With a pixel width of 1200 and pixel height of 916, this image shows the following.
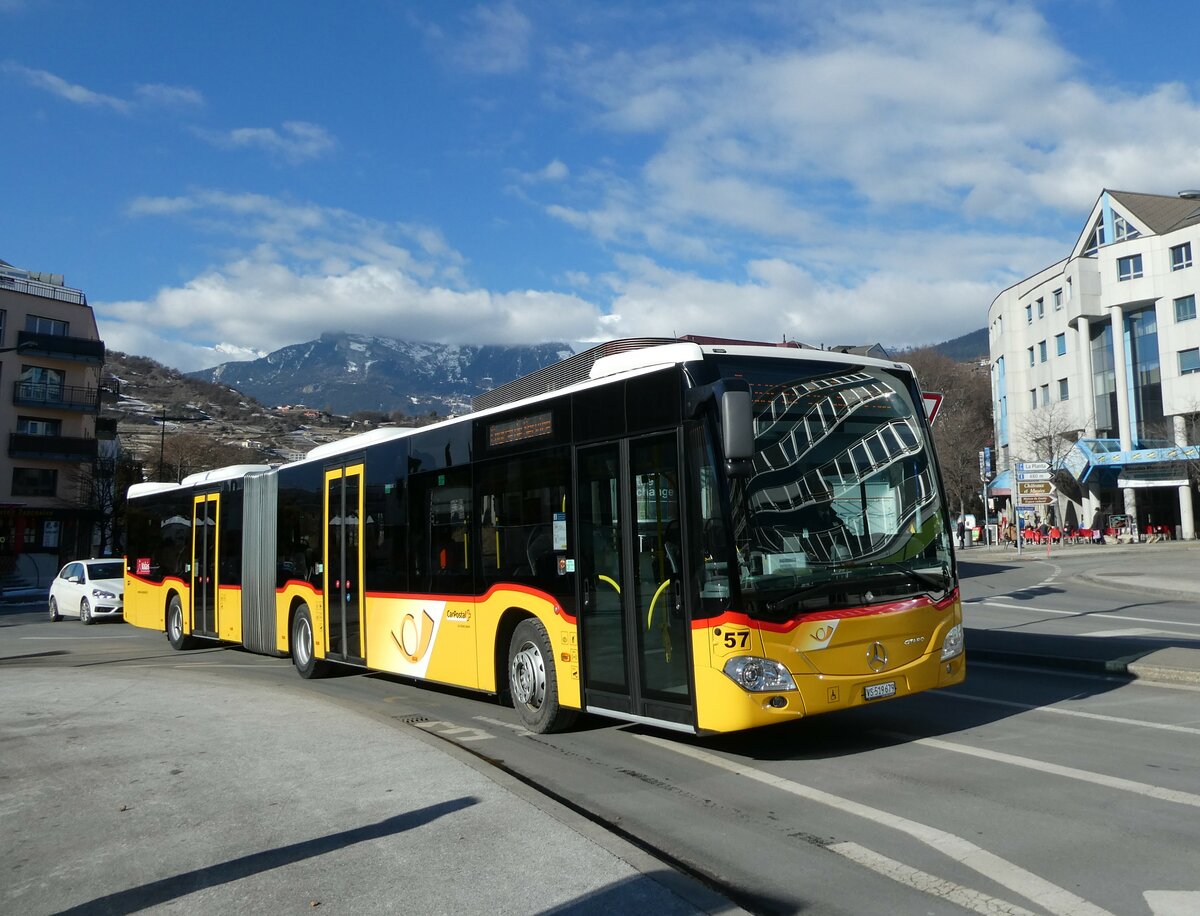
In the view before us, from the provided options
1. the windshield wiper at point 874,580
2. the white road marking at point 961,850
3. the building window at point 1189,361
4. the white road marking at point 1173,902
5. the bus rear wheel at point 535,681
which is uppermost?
the building window at point 1189,361

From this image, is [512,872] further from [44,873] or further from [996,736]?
[996,736]

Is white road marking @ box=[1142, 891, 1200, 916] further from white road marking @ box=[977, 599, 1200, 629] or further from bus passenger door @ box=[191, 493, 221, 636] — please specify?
bus passenger door @ box=[191, 493, 221, 636]

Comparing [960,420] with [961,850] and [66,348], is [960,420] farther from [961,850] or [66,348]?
[961,850]

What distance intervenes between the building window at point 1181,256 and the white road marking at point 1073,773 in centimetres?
6210

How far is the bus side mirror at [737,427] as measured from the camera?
7.00 metres

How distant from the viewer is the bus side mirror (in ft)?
23.0

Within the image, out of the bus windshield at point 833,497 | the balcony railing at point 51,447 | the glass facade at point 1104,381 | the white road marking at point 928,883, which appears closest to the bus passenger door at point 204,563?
the bus windshield at point 833,497

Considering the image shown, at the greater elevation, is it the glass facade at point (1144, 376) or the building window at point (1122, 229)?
the building window at point (1122, 229)

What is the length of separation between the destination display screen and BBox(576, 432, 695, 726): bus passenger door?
0.64 meters

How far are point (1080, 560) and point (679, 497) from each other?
3812cm

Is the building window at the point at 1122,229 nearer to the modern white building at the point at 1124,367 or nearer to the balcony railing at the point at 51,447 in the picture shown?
the modern white building at the point at 1124,367

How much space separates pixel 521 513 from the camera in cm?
949

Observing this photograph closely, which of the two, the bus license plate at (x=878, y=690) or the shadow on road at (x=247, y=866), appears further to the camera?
the bus license plate at (x=878, y=690)

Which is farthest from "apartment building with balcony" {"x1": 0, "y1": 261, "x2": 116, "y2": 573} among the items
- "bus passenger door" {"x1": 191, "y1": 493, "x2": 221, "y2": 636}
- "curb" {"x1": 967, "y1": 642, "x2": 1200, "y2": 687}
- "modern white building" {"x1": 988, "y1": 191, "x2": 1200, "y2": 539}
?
"curb" {"x1": 967, "y1": 642, "x2": 1200, "y2": 687}
